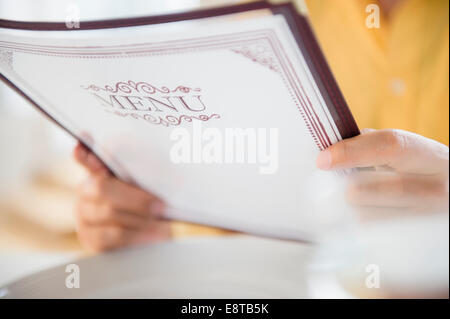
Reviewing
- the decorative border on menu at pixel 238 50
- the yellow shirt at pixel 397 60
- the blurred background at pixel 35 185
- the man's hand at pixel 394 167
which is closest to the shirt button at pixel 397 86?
the yellow shirt at pixel 397 60

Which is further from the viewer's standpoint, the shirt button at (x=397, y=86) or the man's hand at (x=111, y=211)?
the shirt button at (x=397, y=86)

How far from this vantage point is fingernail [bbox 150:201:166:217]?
0.55 meters

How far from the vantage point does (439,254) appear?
44 centimetres

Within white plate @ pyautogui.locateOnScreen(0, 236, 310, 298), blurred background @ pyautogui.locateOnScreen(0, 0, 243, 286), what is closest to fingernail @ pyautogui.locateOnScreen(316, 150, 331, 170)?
white plate @ pyautogui.locateOnScreen(0, 236, 310, 298)

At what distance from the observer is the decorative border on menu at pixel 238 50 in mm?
264

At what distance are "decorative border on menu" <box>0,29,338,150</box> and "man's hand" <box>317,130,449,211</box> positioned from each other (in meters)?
0.02

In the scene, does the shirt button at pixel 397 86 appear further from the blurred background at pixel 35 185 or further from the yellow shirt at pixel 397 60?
the blurred background at pixel 35 185

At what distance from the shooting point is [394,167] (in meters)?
0.35

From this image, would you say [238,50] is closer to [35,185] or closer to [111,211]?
[111,211]

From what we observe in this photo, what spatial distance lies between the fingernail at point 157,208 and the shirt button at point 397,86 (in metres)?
0.38

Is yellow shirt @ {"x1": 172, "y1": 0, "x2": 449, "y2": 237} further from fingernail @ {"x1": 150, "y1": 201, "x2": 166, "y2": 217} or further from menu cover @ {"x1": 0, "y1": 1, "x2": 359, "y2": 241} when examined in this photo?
menu cover @ {"x1": 0, "y1": 1, "x2": 359, "y2": 241}

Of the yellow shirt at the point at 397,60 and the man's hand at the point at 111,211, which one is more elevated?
the yellow shirt at the point at 397,60
